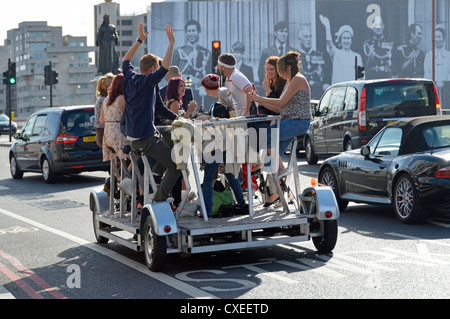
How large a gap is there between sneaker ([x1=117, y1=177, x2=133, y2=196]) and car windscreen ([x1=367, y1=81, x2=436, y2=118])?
9888mm

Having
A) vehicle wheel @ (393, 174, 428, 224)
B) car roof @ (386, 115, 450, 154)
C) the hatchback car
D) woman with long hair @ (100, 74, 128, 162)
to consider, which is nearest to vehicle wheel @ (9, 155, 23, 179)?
the hatchback car

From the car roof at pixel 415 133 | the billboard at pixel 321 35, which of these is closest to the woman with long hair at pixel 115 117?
the car roof at pixel 415 133

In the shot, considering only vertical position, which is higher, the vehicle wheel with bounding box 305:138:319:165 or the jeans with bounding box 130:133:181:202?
the jeans with bounding box 130:133:181:202

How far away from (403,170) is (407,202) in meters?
0.40

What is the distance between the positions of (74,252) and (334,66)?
9740cm

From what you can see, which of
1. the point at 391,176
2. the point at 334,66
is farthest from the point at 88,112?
the point at 334,66

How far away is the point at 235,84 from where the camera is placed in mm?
8875

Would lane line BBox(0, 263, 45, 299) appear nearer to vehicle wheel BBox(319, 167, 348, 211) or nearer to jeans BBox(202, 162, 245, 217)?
jeans BBox(202, 162, 245, 217)

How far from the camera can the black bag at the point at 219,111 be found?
8.64 meters

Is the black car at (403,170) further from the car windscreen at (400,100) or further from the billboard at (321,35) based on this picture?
the billboard at (321,35)

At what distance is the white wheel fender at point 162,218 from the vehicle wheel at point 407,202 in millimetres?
3795

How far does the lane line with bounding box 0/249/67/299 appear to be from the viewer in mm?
7015

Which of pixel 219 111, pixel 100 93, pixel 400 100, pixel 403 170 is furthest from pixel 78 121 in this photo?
pixel 219 111
